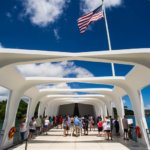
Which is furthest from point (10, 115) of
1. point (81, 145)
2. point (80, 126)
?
point (80, 126)

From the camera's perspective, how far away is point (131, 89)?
12625 mm

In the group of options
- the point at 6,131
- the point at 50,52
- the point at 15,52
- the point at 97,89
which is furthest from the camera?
the point at 97,89

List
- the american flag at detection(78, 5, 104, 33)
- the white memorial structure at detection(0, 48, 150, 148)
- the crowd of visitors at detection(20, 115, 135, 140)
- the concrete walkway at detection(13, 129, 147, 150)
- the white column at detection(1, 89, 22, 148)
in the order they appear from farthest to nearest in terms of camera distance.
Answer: the crowd of visitors at detection(20, 115, 135, 140), the american flag at detection(78, 5, 104, 33), the white column at detection(1, 89, 22, 148), the concrete walkway at detection(13, 129, 147, 150), the white memorial structure at detection(0, 48, 150, 148)

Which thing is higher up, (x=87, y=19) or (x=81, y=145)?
(x=87, y=19)

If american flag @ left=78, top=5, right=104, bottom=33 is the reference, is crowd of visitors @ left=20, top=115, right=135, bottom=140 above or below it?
below

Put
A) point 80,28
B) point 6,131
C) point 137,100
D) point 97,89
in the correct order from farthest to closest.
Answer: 1. point 97,89
2. point 80,28
3. point 137,100
4. point 6,131

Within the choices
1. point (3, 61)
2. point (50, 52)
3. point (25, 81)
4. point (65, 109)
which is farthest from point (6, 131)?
point (65, 109)

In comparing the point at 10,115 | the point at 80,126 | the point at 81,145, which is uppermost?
the point at 80,126

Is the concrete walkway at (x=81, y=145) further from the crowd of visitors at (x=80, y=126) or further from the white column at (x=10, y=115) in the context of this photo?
the crowd of visitors at (x=80, y=126)

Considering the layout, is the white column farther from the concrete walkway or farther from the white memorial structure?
the concrete walkway

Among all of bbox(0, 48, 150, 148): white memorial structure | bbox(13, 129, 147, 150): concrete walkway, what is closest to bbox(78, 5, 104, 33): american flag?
bbox(0, 48, 150, 148): white memorial structure

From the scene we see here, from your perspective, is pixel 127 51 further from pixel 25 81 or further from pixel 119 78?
pixel 25 81

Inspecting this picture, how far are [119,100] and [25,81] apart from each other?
809 centimetres

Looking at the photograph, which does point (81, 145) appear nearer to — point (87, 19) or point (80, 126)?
point (80, 126)
